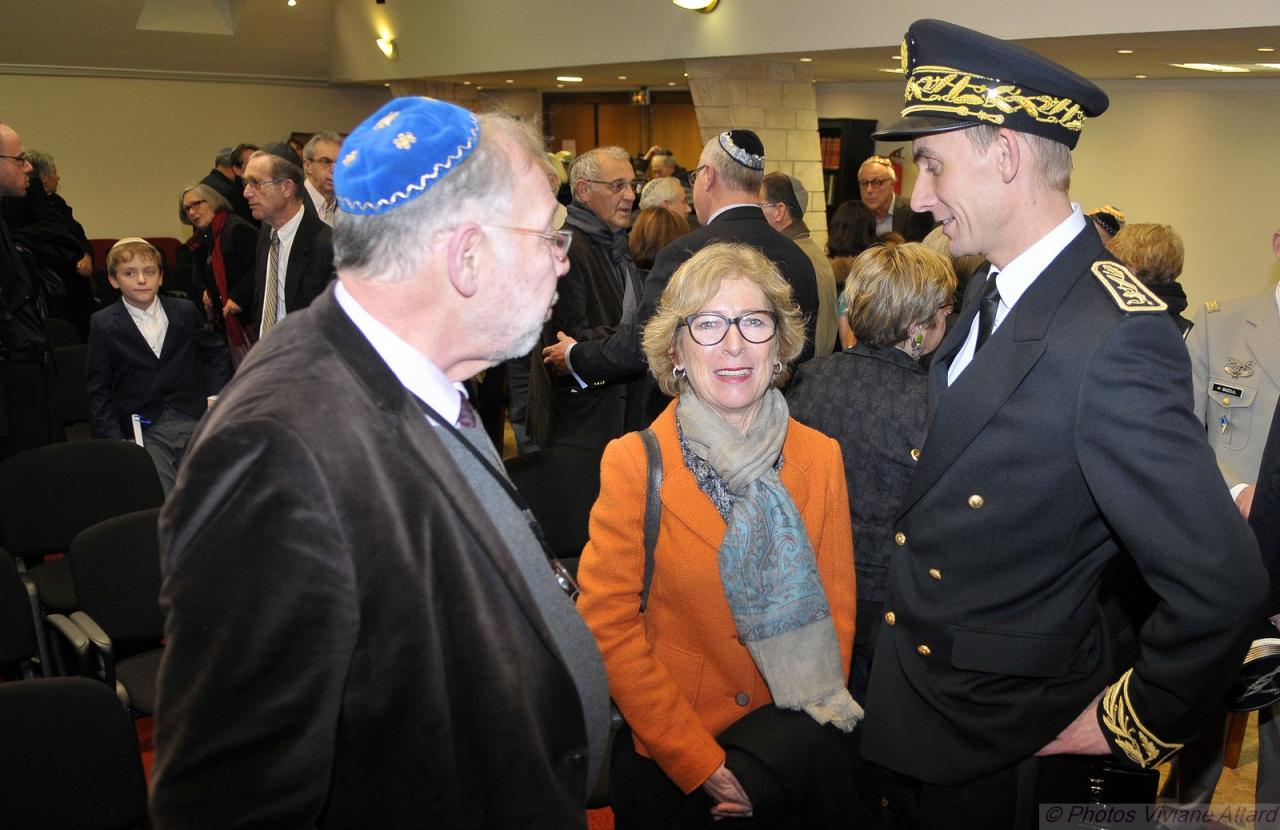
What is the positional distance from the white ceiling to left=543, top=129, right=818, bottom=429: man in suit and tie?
417 cm

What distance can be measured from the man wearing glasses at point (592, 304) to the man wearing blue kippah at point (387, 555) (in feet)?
8.52

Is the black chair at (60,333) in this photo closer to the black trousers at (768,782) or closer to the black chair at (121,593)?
the black chair at (121,593)

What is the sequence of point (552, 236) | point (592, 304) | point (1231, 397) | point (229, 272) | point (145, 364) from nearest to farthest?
1. point (552, 236)
2. point (1231, 397)
3. point (592, 304)
4. point (145, 364)
5. point (229, 272)

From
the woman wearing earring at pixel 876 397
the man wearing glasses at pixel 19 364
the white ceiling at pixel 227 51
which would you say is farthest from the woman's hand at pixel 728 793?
the white ceiling at pixel 227 51

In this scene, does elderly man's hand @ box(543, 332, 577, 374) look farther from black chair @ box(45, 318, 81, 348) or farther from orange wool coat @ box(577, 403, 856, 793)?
black chair @ box(45, 318, 81, 348)

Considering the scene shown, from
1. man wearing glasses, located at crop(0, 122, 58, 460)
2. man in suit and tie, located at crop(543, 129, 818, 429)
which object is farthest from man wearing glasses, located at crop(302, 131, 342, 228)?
man in suit and tie, located at crop(543, 129, 818, 429)

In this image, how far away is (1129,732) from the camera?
1510 mm

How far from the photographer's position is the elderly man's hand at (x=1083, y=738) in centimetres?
159

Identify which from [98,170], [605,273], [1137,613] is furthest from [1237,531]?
[98,170]

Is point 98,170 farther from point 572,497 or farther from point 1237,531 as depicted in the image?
point 1237,531

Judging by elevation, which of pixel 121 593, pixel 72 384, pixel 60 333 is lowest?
pixel 121 593

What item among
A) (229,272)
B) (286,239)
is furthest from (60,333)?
(286,239)

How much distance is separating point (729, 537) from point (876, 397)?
0.69m

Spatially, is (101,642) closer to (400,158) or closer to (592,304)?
(592,304)
